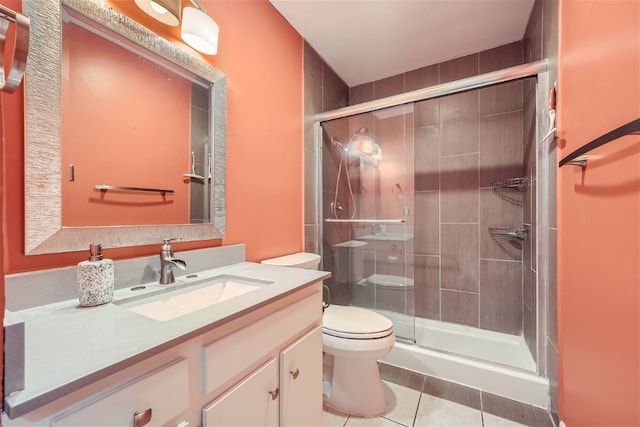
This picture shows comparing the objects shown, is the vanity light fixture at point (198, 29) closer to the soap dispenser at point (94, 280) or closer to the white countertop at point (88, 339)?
the soap dispenser at point (94, 280)

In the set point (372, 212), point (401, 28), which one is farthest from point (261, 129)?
point (401, 28)

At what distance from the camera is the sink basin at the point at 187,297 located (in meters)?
0.93

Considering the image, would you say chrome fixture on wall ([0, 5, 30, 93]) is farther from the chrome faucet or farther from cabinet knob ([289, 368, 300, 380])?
cabinet knob ([289, 368, 300, 380])

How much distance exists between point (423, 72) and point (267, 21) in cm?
145

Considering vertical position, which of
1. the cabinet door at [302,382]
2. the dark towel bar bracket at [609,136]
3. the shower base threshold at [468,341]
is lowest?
the shower base threshold at [468,341]

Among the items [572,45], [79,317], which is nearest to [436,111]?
[572,45]

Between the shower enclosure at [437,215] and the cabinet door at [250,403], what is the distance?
4.31 feet

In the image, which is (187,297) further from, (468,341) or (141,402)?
(468,341)

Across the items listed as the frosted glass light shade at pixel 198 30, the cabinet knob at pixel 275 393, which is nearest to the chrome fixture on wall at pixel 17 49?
the frosted glass light shade at pixel 198 30

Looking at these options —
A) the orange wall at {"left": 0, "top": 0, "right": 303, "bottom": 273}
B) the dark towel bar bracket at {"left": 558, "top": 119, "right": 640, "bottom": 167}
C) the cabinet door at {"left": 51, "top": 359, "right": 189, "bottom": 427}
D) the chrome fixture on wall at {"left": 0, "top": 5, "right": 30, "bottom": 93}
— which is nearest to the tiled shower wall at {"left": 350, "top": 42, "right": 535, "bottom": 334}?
the orange wall at {"left": 0, "top": 0, "right": 303, "bottom": 273}

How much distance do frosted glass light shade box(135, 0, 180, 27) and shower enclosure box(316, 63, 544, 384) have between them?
3.95 ft

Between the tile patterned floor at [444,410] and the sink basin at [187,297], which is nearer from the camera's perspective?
the sink basin at [187,297]

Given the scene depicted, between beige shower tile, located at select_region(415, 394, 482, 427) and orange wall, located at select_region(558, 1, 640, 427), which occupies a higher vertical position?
orange wall, located at select_region(558, 1, 640, 427)

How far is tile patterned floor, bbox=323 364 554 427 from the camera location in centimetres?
140
